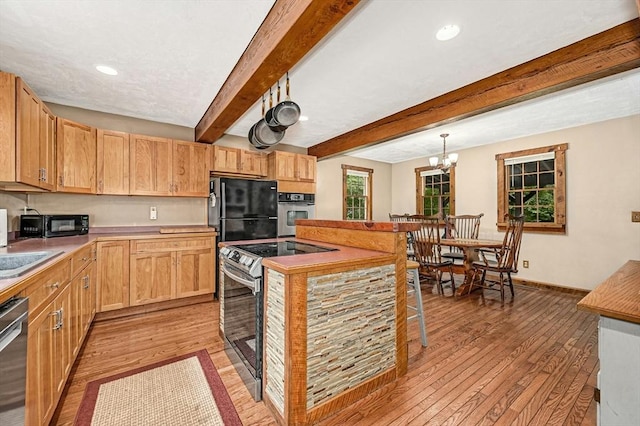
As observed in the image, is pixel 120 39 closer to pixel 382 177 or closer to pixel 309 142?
pixel 309 142

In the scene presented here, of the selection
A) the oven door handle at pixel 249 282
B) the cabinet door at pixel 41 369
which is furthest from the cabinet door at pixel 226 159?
the cabinet door at pixel 41 369

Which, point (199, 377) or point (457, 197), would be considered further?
point (457, 197)

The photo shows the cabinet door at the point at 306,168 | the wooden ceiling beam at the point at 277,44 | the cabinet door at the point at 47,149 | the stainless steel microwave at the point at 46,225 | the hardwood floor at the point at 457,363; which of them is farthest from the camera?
the cabinet door at the point at 306,168

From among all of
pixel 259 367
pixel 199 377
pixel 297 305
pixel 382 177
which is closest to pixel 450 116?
pixel 297 305

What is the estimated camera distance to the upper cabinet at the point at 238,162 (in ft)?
13.0

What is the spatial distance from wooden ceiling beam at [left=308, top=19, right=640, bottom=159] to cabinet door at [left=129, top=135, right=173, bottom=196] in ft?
9.68

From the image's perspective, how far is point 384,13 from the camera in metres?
1.72

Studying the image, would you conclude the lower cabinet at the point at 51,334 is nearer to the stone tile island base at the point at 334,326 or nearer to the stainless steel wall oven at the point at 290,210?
the stone tile island base at the point at 334,326

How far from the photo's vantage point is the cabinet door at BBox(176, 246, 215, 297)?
11.1ft

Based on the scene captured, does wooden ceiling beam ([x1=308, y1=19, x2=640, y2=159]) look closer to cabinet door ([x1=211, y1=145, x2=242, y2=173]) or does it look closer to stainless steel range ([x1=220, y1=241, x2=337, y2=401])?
stainless steel range ([x1=220, y1=241, x2=337, y2=401])

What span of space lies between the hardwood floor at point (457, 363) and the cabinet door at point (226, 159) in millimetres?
1897

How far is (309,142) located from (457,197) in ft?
10.3

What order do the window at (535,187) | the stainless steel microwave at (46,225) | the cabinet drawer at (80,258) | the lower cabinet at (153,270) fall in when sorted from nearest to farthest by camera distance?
the cabinet drawer at (80,258) < the stainless steel microwave at (46,225) < the lower cabinet at (153,270) < the window at (535,187)

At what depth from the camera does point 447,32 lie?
1.90 meters
